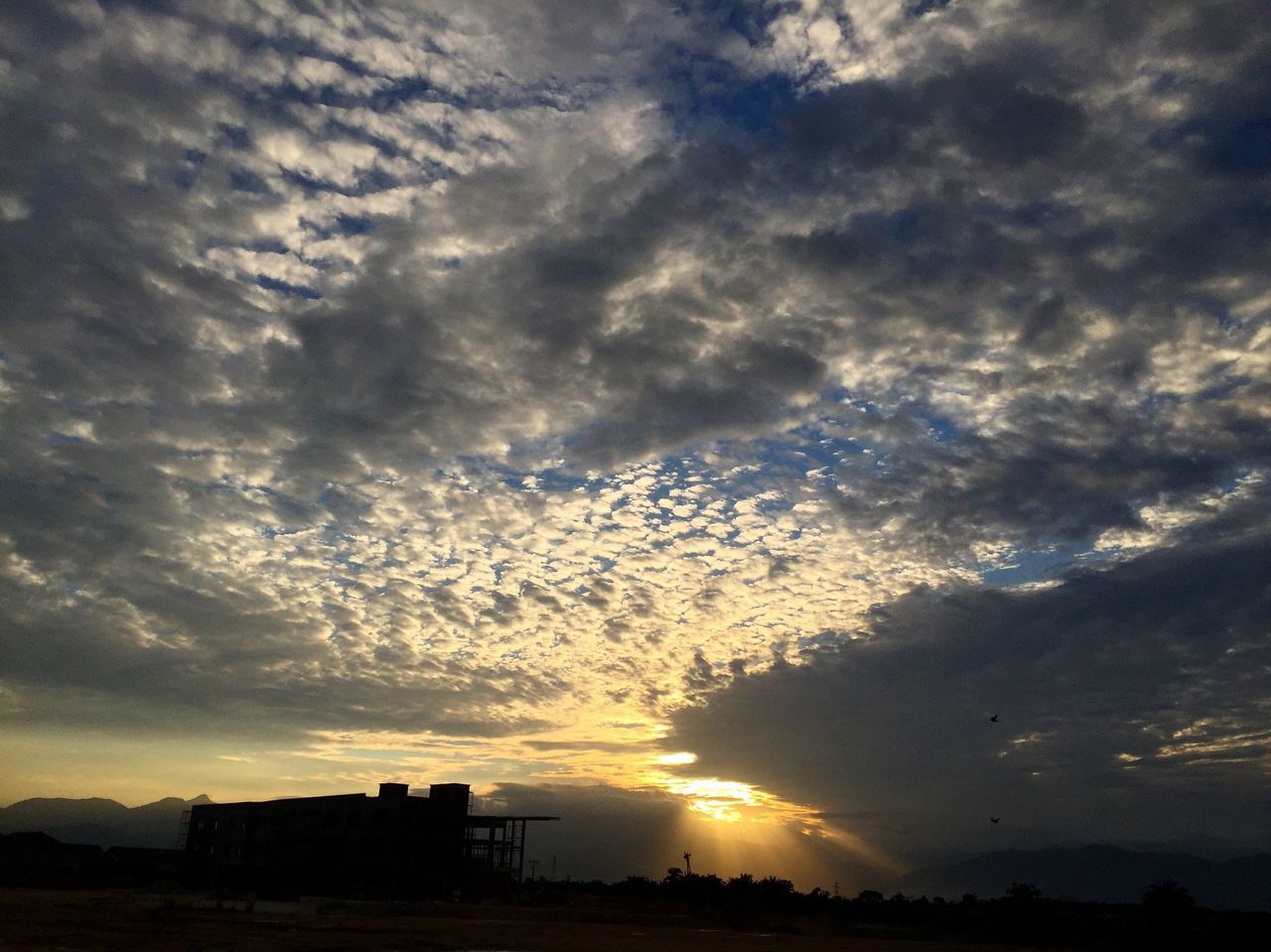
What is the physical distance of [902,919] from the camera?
87.3m

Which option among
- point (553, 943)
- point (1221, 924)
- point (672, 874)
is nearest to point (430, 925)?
point (553, 943)

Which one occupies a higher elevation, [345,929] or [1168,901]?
[1168,901]

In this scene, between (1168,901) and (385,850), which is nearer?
(1168,901)

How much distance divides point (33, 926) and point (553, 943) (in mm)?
20941

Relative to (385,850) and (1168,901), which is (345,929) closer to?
(385,850)

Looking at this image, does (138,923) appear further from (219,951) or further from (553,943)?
(553,943)

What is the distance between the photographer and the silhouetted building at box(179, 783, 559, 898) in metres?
81.5

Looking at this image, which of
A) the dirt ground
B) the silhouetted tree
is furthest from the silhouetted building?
the silhouetted tree

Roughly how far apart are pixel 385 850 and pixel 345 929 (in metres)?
41.4

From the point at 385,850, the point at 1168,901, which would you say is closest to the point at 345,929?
the point at 385,850

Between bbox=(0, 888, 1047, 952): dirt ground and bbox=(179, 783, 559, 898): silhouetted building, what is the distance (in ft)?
48.7

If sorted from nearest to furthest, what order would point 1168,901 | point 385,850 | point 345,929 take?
point 345,929
point 1168,901
point 385,850

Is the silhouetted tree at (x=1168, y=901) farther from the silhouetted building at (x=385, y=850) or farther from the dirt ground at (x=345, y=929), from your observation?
the silhouetted building at (x=385, y=850)

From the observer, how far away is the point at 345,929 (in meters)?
43.3
